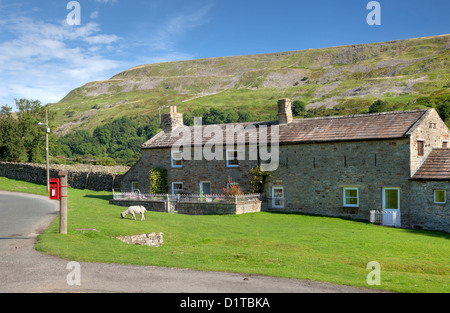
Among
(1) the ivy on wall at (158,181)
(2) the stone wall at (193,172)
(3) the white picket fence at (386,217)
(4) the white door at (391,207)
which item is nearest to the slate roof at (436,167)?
(4) the white door at (391,207)

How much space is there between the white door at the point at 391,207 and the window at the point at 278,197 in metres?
7.54

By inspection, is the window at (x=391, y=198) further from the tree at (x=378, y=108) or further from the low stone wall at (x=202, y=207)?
the tree at (x=378, y=108)

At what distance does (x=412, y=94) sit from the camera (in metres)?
125

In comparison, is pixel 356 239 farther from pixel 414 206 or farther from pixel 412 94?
pixel 412 94

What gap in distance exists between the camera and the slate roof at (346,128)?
27750 mm

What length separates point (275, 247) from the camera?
59.1 feet

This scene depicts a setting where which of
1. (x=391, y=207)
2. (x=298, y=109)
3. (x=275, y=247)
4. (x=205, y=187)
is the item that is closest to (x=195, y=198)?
(x=205, y=187)

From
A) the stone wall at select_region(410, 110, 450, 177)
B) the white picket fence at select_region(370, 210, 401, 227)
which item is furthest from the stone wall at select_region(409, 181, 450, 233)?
the stone wall at select_region(410, 110, 450, 177)

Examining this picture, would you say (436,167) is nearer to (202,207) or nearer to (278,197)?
(278,197)

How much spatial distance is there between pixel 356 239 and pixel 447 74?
152137 millimetres

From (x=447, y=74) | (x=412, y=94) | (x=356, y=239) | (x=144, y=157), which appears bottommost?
(x=356, y=239)

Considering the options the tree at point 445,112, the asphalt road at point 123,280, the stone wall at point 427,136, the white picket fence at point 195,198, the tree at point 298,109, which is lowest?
the asphalt road at point 123,280

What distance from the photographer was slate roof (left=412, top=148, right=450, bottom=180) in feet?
83.2
